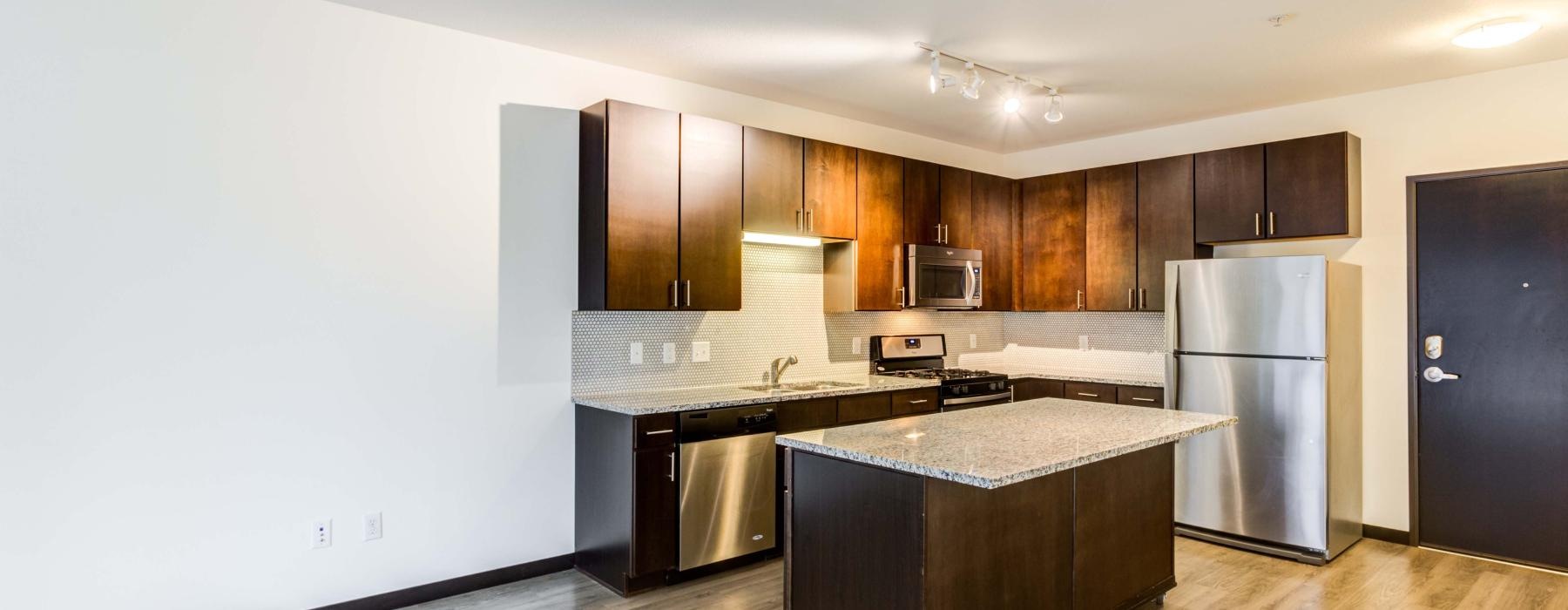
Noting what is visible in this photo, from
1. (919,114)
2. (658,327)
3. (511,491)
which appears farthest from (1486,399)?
(511,491)

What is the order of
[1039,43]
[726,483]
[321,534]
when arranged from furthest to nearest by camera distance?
[726,483] < [1039,43] < [321,534]

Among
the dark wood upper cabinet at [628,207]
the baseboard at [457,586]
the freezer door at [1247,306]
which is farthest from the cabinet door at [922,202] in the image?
the baseboard at [457,586]

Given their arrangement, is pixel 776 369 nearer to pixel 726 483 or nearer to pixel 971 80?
pixel 726 483

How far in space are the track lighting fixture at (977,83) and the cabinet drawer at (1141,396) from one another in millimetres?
1768

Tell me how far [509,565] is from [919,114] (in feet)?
10.8

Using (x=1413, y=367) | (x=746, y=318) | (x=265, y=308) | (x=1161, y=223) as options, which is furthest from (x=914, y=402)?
(x=265, y=308)

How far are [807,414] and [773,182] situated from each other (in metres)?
1.19

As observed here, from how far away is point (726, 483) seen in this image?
3.64 m

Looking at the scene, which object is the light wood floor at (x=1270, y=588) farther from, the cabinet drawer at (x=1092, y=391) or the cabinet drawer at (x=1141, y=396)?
the cabinet drawer at (x=1092, y=391)

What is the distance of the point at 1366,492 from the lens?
14.4 ft

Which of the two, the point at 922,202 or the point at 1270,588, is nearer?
the point at 1270,588

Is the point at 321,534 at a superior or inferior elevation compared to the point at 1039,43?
inferior

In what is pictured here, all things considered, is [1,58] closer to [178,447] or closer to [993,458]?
[178,447]

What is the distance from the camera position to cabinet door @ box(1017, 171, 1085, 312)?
532 centimetres
